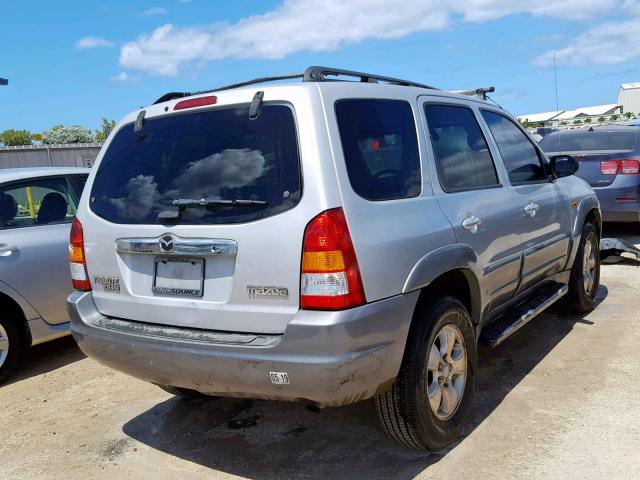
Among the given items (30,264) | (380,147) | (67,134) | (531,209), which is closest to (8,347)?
(30,264)

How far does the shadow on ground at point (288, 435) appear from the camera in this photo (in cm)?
315

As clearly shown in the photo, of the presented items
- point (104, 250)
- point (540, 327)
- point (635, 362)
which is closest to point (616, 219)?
point (540, 327)

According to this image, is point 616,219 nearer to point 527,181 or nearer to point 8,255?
point 527,181

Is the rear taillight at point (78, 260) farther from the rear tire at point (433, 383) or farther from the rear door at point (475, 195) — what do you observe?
the rear door at point (475, 195)

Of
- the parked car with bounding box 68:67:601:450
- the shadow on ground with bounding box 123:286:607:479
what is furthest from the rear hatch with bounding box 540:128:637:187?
the parked car with bounding box 68:67:601:450

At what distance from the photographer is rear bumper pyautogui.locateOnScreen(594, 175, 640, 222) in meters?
8.22

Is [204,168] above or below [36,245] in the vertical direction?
above

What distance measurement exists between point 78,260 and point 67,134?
80.1 meters

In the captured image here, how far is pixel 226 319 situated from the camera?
2744mm

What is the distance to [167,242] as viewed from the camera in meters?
2.87

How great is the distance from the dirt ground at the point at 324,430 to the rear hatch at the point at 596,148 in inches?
166

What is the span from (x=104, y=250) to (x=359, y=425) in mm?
1763

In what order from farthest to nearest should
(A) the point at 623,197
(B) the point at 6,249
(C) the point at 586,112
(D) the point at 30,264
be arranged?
(C) the point at 586,112, (A) the point at 623,197, (D) the point at 30,264, (B) the point at 6,249

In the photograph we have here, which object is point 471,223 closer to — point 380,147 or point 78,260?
point 380,147
